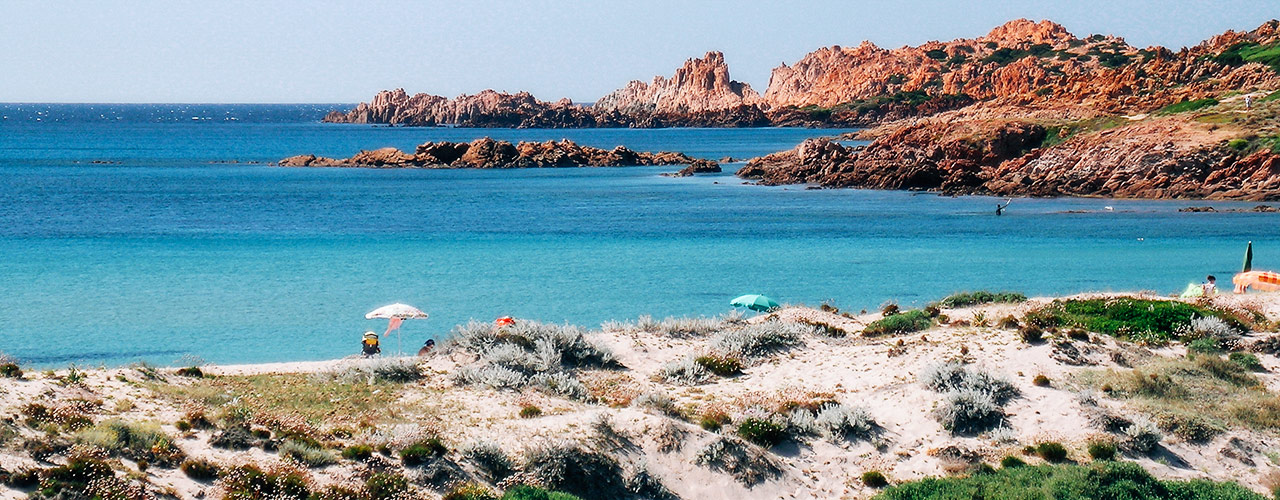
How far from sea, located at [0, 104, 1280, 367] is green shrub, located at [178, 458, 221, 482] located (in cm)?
1187

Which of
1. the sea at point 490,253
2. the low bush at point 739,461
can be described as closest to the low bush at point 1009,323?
the low bush at point 739,461

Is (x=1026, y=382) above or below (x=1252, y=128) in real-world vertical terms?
below

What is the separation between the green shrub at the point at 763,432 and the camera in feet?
55.0

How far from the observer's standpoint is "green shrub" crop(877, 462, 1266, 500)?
47.5ft

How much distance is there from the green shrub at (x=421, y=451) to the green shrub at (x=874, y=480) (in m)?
6.17

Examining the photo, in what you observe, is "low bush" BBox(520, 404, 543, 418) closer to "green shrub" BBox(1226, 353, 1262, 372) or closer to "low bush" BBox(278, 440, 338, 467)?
"low bush" BBox(278, 440, 338, 467)

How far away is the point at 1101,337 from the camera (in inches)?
854

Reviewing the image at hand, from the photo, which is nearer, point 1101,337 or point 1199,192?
point 1101,337

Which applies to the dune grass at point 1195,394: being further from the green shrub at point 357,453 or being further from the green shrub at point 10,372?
the green shrub at point 10,372

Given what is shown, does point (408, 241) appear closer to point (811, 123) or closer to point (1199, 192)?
point (1199, 192)

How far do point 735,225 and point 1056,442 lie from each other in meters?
40.3

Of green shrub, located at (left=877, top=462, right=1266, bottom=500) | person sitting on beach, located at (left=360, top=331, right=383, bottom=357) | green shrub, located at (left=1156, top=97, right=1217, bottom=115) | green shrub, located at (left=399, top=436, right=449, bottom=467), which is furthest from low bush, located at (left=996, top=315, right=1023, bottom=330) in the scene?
green shrub, located at (left=1156, top=97, right=1217, bottom=115)

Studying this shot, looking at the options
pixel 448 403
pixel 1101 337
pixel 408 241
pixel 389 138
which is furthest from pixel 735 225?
pixel 389 138

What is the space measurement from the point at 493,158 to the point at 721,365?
3397 inches
